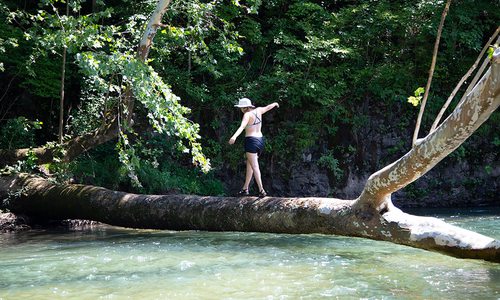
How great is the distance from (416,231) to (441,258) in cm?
110

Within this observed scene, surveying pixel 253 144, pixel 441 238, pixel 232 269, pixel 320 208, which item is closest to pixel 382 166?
pixel 253 144

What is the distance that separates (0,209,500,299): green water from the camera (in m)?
5.84

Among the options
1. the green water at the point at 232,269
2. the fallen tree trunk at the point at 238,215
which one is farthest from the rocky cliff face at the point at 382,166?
the green water at the point at 232,269

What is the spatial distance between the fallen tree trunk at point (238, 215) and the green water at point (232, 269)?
324 mm

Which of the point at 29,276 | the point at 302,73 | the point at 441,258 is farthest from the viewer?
the point at 302,73

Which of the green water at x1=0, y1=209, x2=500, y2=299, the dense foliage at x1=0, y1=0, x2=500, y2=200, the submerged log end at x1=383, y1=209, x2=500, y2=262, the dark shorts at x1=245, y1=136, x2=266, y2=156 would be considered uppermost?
the dense foliage at x1=0, y1=0, x2=500, y2=200

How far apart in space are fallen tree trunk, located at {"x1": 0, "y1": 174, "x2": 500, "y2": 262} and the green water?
0.32 metres

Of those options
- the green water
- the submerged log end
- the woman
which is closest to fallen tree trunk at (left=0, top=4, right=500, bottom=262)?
the submerged log end

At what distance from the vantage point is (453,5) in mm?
18078

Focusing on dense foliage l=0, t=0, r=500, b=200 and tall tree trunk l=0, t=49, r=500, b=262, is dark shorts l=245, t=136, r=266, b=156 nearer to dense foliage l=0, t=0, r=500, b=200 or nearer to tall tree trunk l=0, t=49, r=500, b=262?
tall tree trunk l=0, t=49, r=500, b=262

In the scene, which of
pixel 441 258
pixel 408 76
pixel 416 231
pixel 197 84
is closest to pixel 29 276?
pixel 416 231

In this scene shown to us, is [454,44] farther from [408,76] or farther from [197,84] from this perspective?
[197,84]

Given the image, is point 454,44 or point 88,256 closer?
point 88,256

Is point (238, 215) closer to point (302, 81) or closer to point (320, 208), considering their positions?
point (320, 208)
